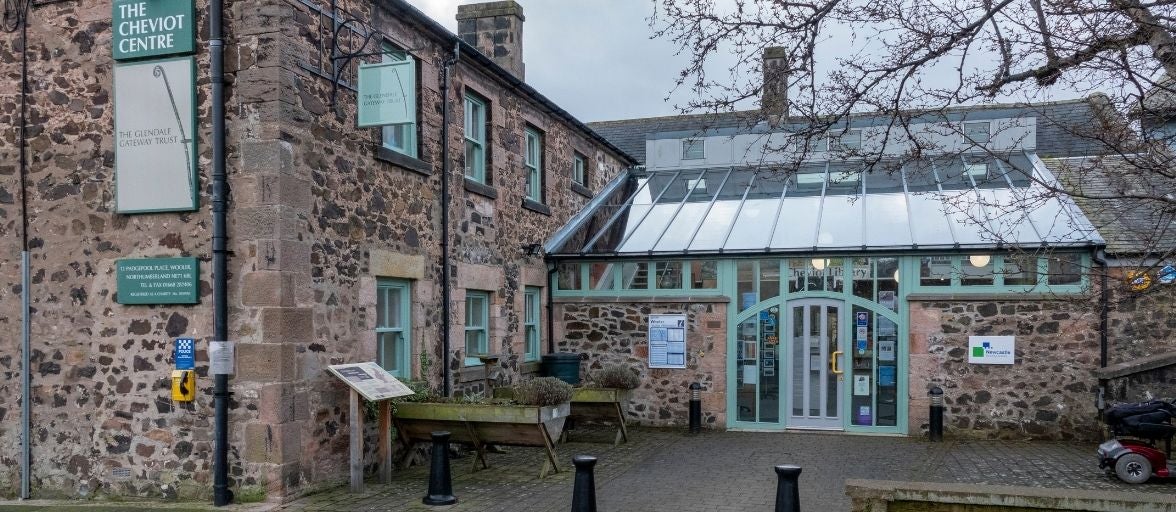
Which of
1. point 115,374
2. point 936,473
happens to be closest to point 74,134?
point 115,374

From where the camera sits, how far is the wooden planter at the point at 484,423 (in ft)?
29.9

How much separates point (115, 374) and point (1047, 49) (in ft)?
26.2

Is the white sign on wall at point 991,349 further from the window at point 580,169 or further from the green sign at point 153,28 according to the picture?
the green sign at point 153,28

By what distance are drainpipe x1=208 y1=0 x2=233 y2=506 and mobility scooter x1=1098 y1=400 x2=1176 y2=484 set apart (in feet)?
27.9

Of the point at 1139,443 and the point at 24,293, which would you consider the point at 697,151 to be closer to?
the point at 1139,443

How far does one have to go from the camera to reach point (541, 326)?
14.5 m

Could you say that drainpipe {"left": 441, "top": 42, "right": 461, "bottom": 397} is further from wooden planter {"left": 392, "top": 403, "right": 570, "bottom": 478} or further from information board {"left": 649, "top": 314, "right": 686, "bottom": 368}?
information board {"left": 649, "top": 314, "right": 686, "bottom": 368}

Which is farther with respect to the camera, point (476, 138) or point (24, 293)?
point (476, 138)

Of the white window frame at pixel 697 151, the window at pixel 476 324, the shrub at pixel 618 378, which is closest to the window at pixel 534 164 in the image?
the window at pixel 476 324

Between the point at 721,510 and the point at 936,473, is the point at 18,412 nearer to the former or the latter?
the point at 721,510

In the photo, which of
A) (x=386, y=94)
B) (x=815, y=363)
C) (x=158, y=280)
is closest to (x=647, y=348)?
(x=815, y=363)

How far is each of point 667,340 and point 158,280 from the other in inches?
300

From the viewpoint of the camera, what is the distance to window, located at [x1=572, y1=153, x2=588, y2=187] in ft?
54.3

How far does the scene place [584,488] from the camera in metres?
6.84
